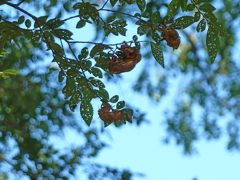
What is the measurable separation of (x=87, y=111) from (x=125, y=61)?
0.21 m

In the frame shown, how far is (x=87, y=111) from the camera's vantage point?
5.01 feet

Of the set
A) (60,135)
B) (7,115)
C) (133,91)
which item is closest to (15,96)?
(7,115)

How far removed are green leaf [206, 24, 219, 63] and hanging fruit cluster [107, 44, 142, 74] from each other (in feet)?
0.64

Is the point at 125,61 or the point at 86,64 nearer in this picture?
the point at 125,61

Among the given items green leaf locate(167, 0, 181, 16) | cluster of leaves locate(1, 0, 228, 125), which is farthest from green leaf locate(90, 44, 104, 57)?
green leaf locate(167, 0, 181, 16)

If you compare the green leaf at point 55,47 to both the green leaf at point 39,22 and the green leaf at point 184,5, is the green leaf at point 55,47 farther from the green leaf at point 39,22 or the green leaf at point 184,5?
the green leaf at point 184,5

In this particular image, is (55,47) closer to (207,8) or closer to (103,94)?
(103,94)

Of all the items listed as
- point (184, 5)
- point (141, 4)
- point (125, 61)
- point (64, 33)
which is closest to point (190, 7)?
point (184, 5)

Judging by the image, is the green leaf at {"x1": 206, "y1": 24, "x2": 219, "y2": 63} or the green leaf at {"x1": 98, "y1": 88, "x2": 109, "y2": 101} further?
the green leaf at {"x1": 98, "y1": 88, "x2": 109, "y2": 101}

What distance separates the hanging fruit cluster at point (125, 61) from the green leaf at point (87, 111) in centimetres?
Result: 15

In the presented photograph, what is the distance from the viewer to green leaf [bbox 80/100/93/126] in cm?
152

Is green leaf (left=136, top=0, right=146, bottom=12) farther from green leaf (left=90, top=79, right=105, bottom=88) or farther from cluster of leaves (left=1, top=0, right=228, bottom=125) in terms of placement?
green leaf (left=90, top=79, right=105, bottom=88)

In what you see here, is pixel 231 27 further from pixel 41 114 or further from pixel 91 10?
pixel 91 10

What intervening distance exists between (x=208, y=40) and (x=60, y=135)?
2397mm
